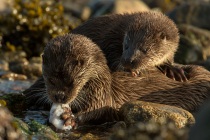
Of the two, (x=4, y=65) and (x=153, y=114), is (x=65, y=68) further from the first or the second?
(x=4, y=65)

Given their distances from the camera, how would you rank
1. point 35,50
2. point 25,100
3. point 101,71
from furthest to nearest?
point 35,50 → point 25,100 → point 101,71

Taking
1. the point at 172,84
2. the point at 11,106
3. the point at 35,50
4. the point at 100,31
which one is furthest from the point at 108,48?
the point at 35,50

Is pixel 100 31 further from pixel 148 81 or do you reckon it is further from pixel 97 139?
pixel 97 139

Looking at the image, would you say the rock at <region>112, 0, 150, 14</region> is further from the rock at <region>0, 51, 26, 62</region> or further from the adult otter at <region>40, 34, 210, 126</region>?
the adult otter at <region>40, 34, 210, 126</region>

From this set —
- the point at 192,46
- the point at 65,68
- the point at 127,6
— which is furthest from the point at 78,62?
the point at 127,6

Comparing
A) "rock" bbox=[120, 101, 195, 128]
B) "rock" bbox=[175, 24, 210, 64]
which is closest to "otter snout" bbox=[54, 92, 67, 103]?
"rock" bbox=[120, 101, 195, 128]

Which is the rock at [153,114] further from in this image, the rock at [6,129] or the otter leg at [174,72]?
the rock at [6,129]

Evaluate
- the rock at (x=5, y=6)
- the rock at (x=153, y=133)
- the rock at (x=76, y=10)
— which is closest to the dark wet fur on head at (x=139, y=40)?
the rock at (x=153, y=133)
